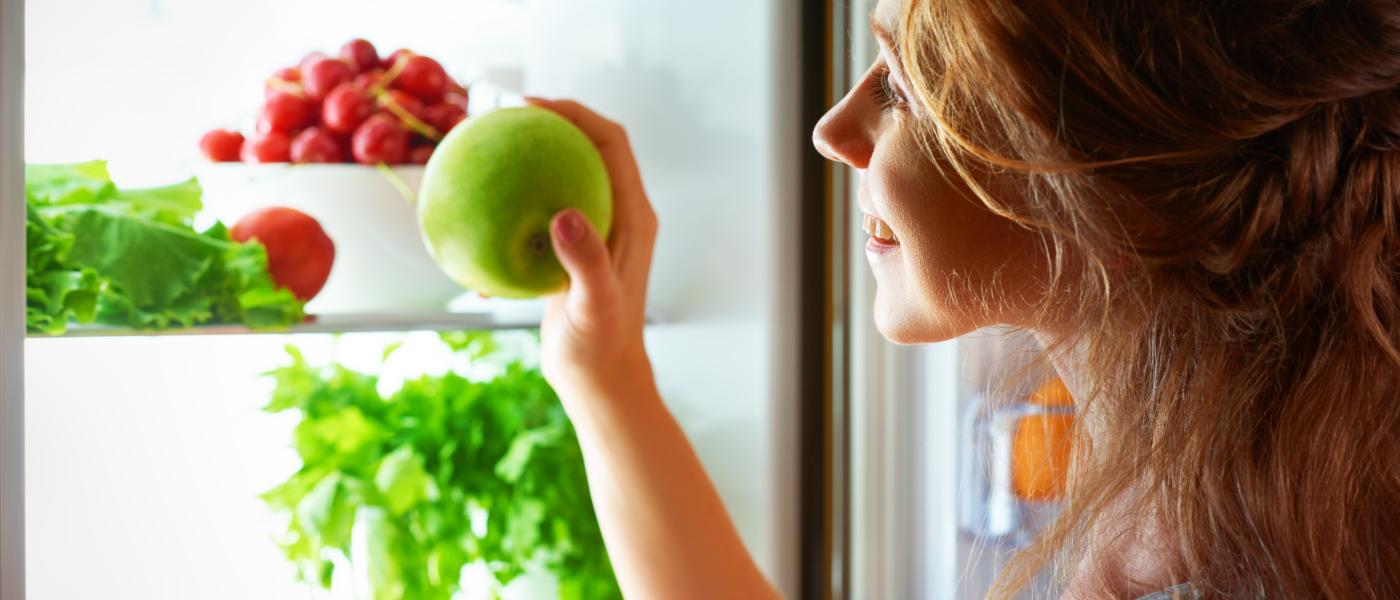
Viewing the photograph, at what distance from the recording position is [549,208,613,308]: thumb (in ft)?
2.63

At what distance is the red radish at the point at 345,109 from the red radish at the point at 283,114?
2 centimetres

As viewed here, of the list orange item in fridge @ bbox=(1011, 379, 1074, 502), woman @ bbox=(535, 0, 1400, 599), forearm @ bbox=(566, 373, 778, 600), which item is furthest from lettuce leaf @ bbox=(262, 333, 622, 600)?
woman @ bbox=(535, 0, 1400, 599)

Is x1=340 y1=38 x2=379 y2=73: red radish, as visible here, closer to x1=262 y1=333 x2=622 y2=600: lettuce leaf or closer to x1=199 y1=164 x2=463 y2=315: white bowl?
x1=199 y1=164 x2=463 y2=315: white bowl

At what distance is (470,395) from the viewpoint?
101 centimetres

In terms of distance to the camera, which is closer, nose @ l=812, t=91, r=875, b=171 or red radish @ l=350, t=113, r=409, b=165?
nose @ l=812, t=91, r=875, b=171

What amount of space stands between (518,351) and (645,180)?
0.23 metres

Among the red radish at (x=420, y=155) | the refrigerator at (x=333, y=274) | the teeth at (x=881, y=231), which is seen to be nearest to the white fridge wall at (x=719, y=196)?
the refrigerator at (x=333, y=274)

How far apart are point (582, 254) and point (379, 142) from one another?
225 millimetres

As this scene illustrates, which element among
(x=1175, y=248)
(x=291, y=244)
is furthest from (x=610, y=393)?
(x=1175, y=248)

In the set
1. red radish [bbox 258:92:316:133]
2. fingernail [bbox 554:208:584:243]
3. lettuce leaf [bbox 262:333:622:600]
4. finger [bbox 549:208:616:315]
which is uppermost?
red radish [bbox 258:92:316:133]

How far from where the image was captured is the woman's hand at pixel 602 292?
2.67ft

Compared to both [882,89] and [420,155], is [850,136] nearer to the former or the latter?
[882,89]

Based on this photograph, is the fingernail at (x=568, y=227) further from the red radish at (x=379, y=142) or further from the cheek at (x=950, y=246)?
the cheek at (x=950, y=246)

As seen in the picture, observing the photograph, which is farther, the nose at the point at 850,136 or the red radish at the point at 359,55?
the red radish at the point at 359,55
